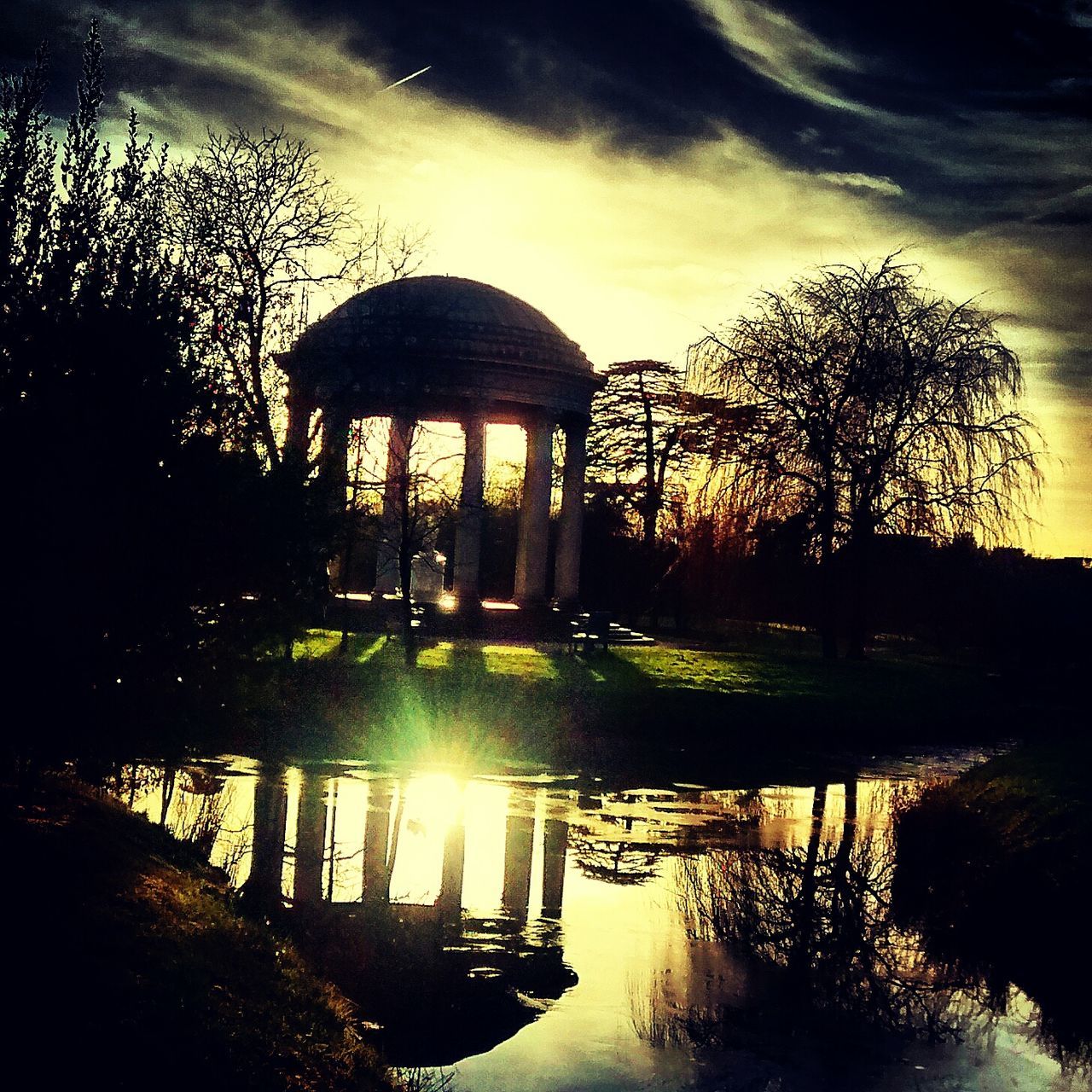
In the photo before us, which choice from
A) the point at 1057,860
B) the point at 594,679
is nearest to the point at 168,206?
the point at 594,679

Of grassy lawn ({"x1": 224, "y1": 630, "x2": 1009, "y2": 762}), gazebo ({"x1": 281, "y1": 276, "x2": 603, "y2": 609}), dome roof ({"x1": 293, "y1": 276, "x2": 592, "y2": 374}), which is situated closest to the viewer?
grassy lawn ({"x1": 224, "y1": 630, "x2": 1009, "y2": 762})

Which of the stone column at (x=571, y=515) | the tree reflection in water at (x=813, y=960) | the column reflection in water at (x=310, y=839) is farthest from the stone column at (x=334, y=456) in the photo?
the stone column at (x=571, y=515)

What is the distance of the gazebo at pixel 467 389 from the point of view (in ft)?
119

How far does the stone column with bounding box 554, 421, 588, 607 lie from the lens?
50844mm

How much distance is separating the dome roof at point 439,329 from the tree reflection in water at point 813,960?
2038 centimetres

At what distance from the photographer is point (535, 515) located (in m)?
48.5

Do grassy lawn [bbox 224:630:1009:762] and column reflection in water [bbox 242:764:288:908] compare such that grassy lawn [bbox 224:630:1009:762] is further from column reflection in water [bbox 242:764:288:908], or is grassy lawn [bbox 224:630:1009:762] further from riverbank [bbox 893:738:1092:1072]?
riverbank [bbox 893:738:1092:1072]

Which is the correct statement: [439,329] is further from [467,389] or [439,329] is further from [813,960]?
[813,960]

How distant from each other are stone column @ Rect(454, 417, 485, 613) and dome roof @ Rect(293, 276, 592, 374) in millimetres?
3073

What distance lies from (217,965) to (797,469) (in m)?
31.3

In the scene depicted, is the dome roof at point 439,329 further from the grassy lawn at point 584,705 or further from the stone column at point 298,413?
the grassy lawn at point 584,705

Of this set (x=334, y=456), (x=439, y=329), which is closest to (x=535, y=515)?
(x=439, y=329)

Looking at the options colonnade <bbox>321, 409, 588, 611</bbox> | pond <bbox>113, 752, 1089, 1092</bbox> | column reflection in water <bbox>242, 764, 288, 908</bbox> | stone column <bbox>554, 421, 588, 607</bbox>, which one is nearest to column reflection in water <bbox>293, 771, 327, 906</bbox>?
pond <bbox>113, 752, 1089, 1092</bbox>

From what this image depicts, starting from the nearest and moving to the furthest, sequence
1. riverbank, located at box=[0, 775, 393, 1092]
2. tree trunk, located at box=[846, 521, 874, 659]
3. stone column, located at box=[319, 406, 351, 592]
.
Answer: riverbank, located at box=[0, 775, 393, 1092] < stone column, located at box=[319, 406, 351, 592] < tree trunk, located at box=[846, 521, 874, 659]
